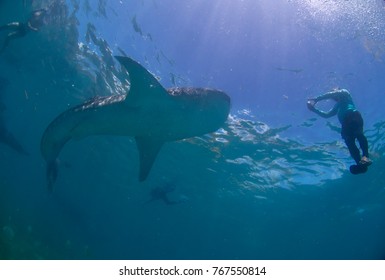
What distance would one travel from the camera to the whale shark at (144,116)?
22.4 ft

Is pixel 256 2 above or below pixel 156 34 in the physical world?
below

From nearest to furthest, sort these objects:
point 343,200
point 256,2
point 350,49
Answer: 1. point 256,2
2. point 350,49
3. point 343,200

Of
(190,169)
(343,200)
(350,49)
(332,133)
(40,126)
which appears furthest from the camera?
(40,126)

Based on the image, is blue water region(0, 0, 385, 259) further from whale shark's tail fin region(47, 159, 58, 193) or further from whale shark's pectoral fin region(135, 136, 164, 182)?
whale shark's tail fin region(47, 159, 58, 193)

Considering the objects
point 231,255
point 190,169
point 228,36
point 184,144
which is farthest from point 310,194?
point 231,255

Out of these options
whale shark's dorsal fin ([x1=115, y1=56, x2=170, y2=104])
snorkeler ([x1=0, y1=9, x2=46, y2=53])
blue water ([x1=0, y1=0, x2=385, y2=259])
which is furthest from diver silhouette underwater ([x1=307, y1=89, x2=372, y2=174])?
snorkeler ([x1=0, y1=9, x2=46, y2=53])

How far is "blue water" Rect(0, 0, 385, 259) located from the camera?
11055 millimetres

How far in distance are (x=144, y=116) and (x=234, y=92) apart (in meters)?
7.36

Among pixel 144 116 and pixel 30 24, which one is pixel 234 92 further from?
pixel 30 24

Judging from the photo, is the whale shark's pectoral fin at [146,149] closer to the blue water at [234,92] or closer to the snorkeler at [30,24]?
the blue water at [234,92]

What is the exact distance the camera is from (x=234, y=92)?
13.9 metres

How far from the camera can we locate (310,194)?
2617 cm

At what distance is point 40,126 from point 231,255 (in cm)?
5839

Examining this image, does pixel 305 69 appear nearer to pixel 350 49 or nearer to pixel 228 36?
pixel 350 49
